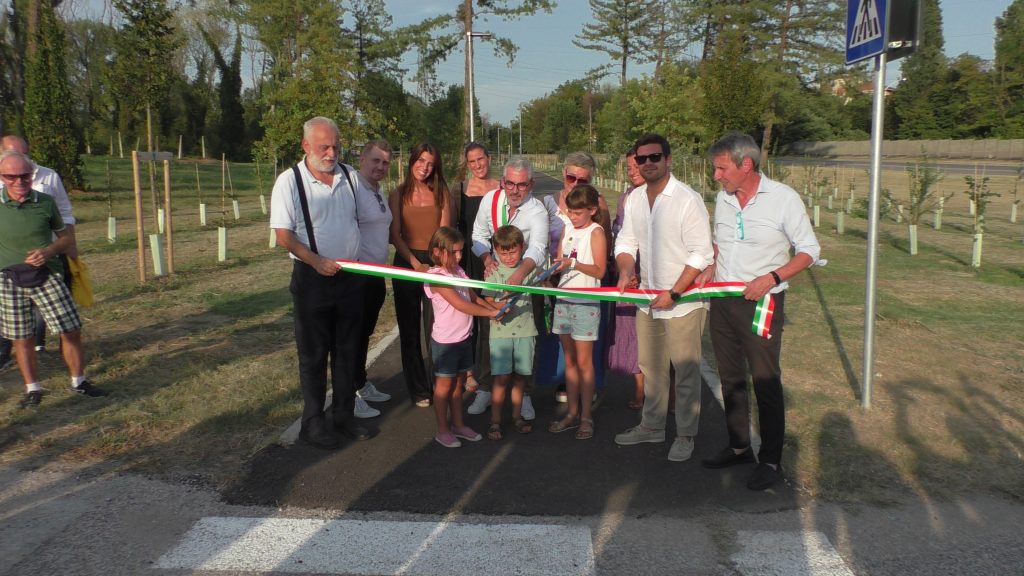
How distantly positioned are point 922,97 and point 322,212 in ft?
252

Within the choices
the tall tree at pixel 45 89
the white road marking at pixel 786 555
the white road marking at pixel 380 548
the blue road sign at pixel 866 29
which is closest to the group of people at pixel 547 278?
the white road marking at pixel 786 555

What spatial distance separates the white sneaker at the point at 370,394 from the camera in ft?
20.6

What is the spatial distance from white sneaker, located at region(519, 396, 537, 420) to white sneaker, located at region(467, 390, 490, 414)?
32 centimetres

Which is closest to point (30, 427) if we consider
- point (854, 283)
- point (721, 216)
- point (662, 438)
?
point (662, 438)

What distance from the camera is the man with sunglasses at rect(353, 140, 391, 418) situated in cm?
557

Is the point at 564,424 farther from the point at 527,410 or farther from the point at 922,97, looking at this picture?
the point at 922,97

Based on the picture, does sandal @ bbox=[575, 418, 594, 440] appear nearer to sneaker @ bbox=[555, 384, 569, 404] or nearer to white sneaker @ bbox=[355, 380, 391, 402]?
sneaker @ bbox=[555, 384, 569, 404]

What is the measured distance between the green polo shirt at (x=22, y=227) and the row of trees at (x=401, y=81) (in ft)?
25.1

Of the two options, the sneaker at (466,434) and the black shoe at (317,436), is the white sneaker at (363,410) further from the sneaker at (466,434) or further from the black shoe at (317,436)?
the sneaker at (466,434)

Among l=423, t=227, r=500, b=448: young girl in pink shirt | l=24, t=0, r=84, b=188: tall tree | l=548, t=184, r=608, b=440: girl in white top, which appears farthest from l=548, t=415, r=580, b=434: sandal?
l=24, t=0, r=84, b=188: tall tree

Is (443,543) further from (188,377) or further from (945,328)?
(945,328)

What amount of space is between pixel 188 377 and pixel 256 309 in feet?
11.1

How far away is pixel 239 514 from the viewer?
416 centimetres

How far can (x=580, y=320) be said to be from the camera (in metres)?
5.47
